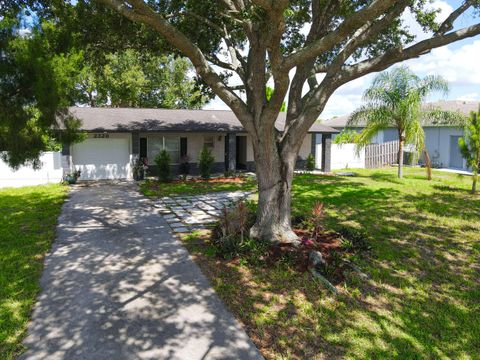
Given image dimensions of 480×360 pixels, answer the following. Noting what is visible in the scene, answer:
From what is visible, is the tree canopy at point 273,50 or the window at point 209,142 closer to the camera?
the tree canopy at point 273,50

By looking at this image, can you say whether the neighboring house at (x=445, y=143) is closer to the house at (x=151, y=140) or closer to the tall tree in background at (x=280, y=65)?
the house at (x=151, y=140)

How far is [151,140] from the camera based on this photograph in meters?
19.3

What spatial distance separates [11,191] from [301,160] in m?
15.7

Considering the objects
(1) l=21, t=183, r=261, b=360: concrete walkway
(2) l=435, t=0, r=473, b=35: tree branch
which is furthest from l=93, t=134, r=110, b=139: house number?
(2) l=435, t=0, r=473, b=35: tree branch

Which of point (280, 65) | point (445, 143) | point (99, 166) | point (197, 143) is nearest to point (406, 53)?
point (280, 65)

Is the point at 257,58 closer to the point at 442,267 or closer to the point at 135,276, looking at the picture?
the point at 135,276

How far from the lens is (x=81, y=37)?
9242 millimetres

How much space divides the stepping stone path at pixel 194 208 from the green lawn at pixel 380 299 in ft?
5.26

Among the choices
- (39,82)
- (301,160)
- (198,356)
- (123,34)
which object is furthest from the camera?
(301,160)

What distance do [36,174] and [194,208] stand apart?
920 centimetres

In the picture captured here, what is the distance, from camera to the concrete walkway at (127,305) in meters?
4.17

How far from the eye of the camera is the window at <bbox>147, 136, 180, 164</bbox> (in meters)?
19.3

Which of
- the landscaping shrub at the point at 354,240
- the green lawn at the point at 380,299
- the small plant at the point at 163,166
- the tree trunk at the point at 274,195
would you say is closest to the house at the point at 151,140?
the small plant at the point at 163,166

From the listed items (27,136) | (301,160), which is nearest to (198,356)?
(27,136)
